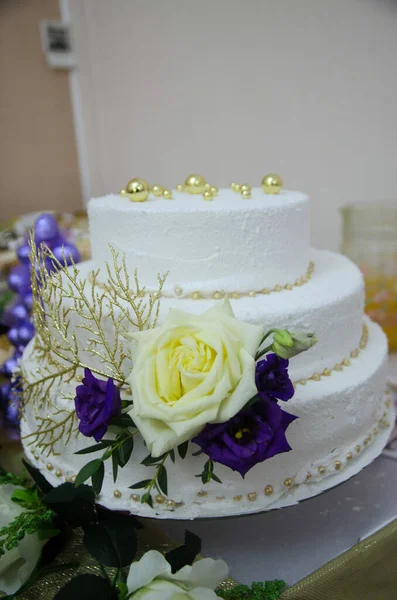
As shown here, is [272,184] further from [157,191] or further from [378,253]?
[378,253]

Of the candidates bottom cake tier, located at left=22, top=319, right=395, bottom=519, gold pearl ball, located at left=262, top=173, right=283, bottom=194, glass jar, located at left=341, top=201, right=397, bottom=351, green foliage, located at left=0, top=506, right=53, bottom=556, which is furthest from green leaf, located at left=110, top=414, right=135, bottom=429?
glass jar, located at left=341, top=201, right=397, bottom=351

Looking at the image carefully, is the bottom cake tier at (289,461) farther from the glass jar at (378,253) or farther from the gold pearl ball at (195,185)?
the glass jar at (378,253)

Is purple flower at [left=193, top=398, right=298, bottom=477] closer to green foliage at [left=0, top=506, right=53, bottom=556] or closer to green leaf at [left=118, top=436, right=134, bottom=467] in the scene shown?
green leaf at [left=118, top=436, right=134, bottom=467]

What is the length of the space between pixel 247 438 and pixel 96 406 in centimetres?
19

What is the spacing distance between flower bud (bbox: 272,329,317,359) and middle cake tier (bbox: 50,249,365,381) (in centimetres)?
21

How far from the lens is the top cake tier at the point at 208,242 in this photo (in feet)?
2.66

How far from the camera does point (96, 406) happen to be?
24.1 inches

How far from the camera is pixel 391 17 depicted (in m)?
1.64

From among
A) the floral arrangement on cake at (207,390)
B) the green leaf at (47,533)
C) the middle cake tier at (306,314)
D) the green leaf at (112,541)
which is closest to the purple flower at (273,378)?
the floral arrangement on cake at (207,390)

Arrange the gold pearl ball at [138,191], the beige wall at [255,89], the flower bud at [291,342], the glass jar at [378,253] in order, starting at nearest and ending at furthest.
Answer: the flower bud at [291,342] < the gold pearl ball at [138,191] < the glass jar at [378,253] < the beige wall at [255,89]

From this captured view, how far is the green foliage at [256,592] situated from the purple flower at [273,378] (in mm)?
335

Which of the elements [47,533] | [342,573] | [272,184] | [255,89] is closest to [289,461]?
[342,573]

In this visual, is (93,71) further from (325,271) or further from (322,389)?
(322,389)

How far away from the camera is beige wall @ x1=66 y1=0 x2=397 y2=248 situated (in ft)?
5.78
